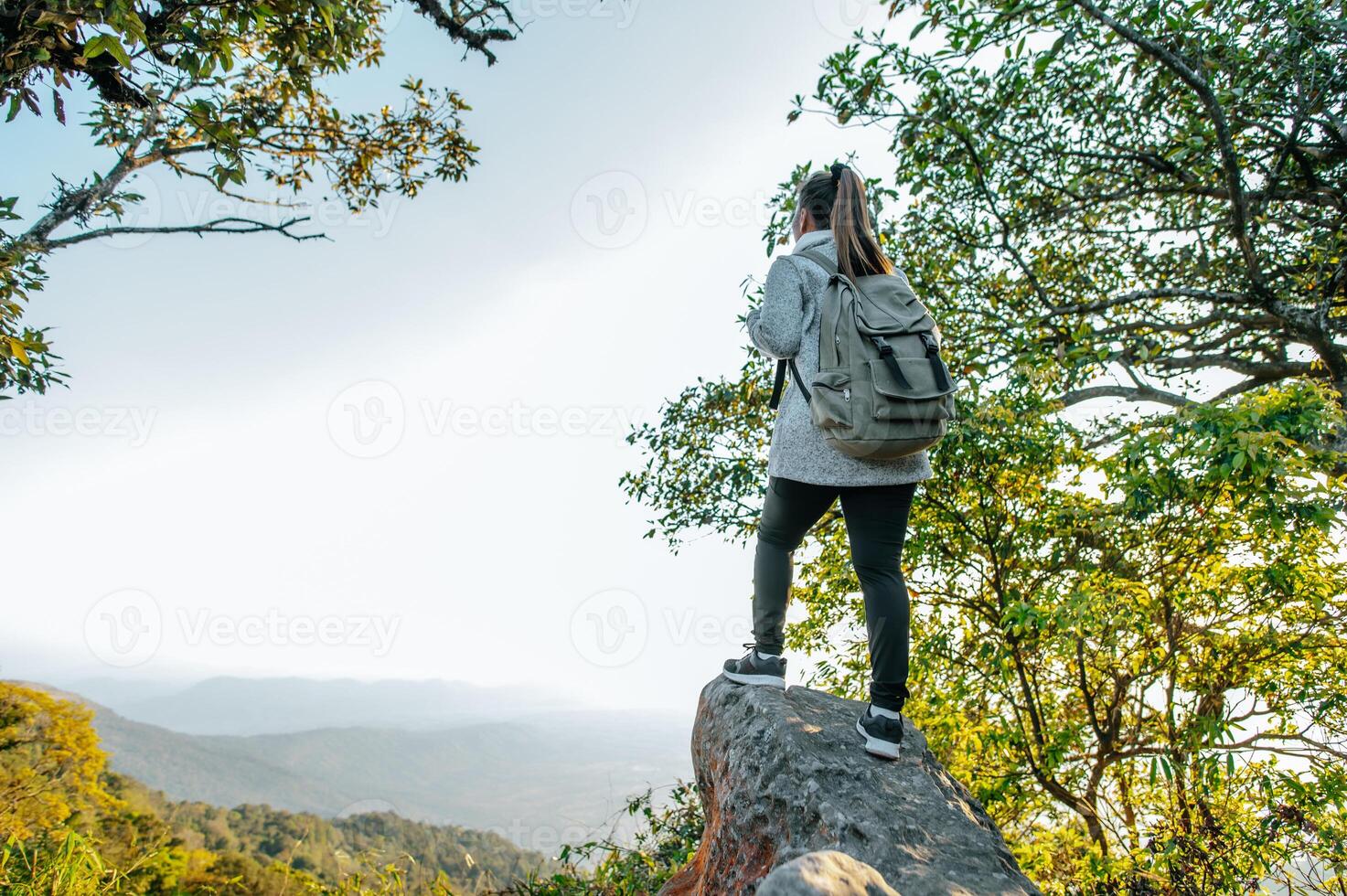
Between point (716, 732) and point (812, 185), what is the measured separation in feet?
7.25

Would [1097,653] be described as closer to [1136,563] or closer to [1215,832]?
[1136,563]

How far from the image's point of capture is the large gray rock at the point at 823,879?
4.04ft

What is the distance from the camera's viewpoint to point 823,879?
1259 millimetres

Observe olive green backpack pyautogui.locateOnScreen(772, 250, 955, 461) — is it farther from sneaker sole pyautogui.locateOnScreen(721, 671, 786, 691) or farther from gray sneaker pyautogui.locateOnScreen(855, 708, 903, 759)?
sneaker sole pyautogui.locateOnScreen(721, 671, 786, 691)

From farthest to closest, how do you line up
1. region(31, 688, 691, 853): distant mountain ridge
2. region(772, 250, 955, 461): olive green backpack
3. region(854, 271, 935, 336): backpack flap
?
region(31, 688, 691, 853): distant mountain ridge, region(854, 271, 935, 336): backpack flap, region(772, 250, 955, 461): olive green backpack

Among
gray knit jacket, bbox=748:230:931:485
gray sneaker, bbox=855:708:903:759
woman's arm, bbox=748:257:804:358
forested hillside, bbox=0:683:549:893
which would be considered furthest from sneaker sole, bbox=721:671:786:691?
forested hillside, bbox=0:683:549:893

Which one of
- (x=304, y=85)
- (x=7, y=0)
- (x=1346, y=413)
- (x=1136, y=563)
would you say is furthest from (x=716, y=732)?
(x=304, y=85)

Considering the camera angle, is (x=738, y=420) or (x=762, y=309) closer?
(x=762, y=309)

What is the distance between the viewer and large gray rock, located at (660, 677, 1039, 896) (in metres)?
1.82

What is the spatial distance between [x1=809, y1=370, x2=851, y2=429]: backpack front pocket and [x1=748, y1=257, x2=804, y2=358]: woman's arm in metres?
0.24

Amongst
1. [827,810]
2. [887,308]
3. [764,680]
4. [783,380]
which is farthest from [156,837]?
[887,308]

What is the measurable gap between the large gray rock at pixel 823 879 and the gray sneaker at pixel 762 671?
1373mm

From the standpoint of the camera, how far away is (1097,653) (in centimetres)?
473

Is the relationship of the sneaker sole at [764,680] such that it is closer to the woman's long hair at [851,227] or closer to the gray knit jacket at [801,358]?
the gray knit jacket at [801,358]
